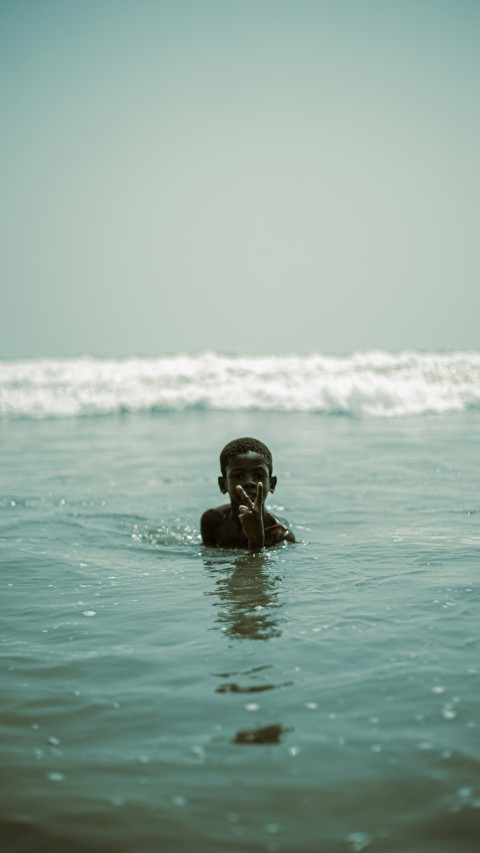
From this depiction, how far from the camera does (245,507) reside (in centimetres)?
553

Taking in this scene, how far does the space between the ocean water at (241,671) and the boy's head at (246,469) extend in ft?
1.42

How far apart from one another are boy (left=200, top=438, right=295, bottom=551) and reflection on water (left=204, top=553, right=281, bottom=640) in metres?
0.25

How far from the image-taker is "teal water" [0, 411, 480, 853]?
2.27 meters

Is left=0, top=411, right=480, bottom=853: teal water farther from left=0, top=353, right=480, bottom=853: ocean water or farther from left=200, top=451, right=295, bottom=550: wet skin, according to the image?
left=200, top=451, right=295, bottom=550: wet skin

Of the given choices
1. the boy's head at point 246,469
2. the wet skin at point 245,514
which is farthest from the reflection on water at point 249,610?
the boy's head at point 246,469

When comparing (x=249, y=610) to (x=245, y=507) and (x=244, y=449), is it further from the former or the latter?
(x=244, y=449)

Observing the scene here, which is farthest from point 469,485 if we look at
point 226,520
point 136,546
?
point 136,546

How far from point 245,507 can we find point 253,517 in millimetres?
147

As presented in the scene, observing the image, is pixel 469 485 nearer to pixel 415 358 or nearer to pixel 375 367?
pixel 375 367

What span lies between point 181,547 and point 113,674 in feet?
9.87

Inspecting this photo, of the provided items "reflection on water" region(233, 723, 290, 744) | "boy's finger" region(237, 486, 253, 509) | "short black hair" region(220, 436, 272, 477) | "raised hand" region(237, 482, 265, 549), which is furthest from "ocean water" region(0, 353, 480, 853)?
"short black hair" region(220, 436, 272, 477)

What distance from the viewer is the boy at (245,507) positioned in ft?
18.6

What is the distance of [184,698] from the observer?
298cm

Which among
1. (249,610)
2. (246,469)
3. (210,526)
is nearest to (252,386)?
(210,526)
